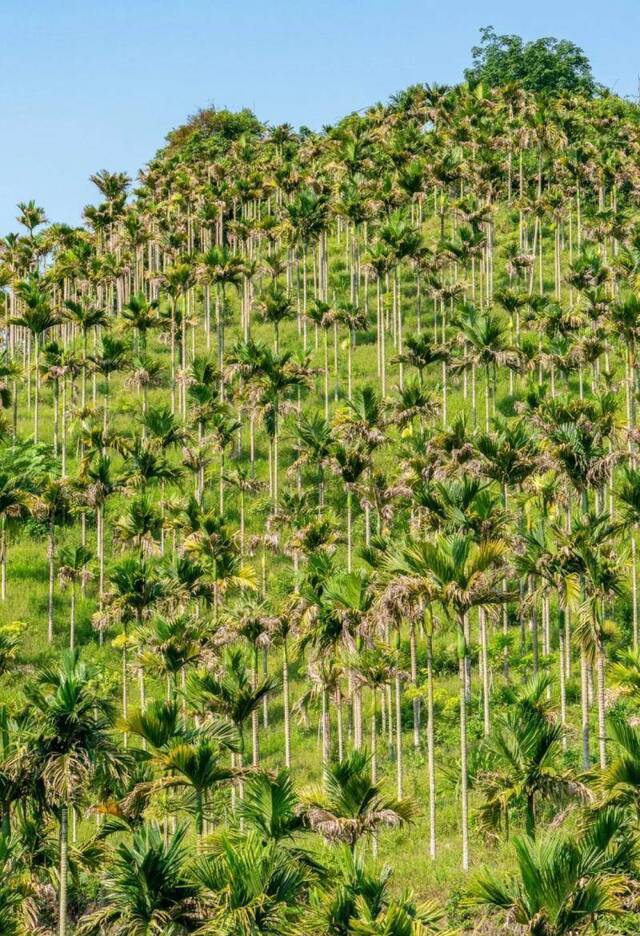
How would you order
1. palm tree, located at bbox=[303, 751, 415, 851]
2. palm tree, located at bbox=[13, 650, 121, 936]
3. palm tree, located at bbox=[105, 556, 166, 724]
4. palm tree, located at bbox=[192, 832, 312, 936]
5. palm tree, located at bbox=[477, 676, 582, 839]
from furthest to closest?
1. palm tree, located at bbox=[105, 556, 166, 724]
2. palm tree, located at bbox=[477, 676, 582, 839]
3. palm tree, located at bbox=[303, 751, 415, 851]
4. palm tree, located at bbox=[13, 650, 121, 936]
5. palm tree, located at bbox=[192, 832, 312, 936]

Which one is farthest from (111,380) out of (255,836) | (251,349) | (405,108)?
(255,836)

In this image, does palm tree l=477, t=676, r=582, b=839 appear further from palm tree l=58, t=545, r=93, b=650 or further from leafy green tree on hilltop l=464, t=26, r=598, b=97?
leafy green tree on hilltop l=464, t=26, r=598, b=97

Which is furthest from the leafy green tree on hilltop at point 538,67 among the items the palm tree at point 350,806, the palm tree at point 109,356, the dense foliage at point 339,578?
the palm tree at point 350,806

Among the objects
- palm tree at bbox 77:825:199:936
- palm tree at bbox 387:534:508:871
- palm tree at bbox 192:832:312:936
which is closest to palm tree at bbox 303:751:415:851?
palm tree at bbox 192:832:312:936

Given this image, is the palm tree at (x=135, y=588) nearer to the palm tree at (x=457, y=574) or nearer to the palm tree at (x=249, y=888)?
the palm tree at (x=457, y=574)

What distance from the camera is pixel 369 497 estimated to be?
47438 mm

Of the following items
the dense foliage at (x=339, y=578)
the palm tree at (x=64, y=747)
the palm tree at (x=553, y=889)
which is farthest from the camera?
the palm tree at (x=64, y=747)

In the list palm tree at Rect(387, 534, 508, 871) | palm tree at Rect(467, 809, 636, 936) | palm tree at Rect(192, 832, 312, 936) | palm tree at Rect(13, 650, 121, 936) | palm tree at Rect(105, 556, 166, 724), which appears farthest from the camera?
palm tree at Rect(105, 556, 166, 724)

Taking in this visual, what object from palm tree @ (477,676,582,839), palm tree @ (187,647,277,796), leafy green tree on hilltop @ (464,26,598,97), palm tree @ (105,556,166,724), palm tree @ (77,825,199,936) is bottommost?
palm tree @ (77,825,199,936)

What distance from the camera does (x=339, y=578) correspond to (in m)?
34.3

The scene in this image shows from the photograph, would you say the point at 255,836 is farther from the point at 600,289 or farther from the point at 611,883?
the point at 600,289

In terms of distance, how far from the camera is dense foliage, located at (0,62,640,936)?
22.4 m

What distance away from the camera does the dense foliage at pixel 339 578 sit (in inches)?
881

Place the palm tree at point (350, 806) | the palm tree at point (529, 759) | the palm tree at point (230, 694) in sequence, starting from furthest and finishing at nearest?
the palm tree at point (230, 694)
the palm tree at point (529, 759)
the palm tree at point (350, 806)
